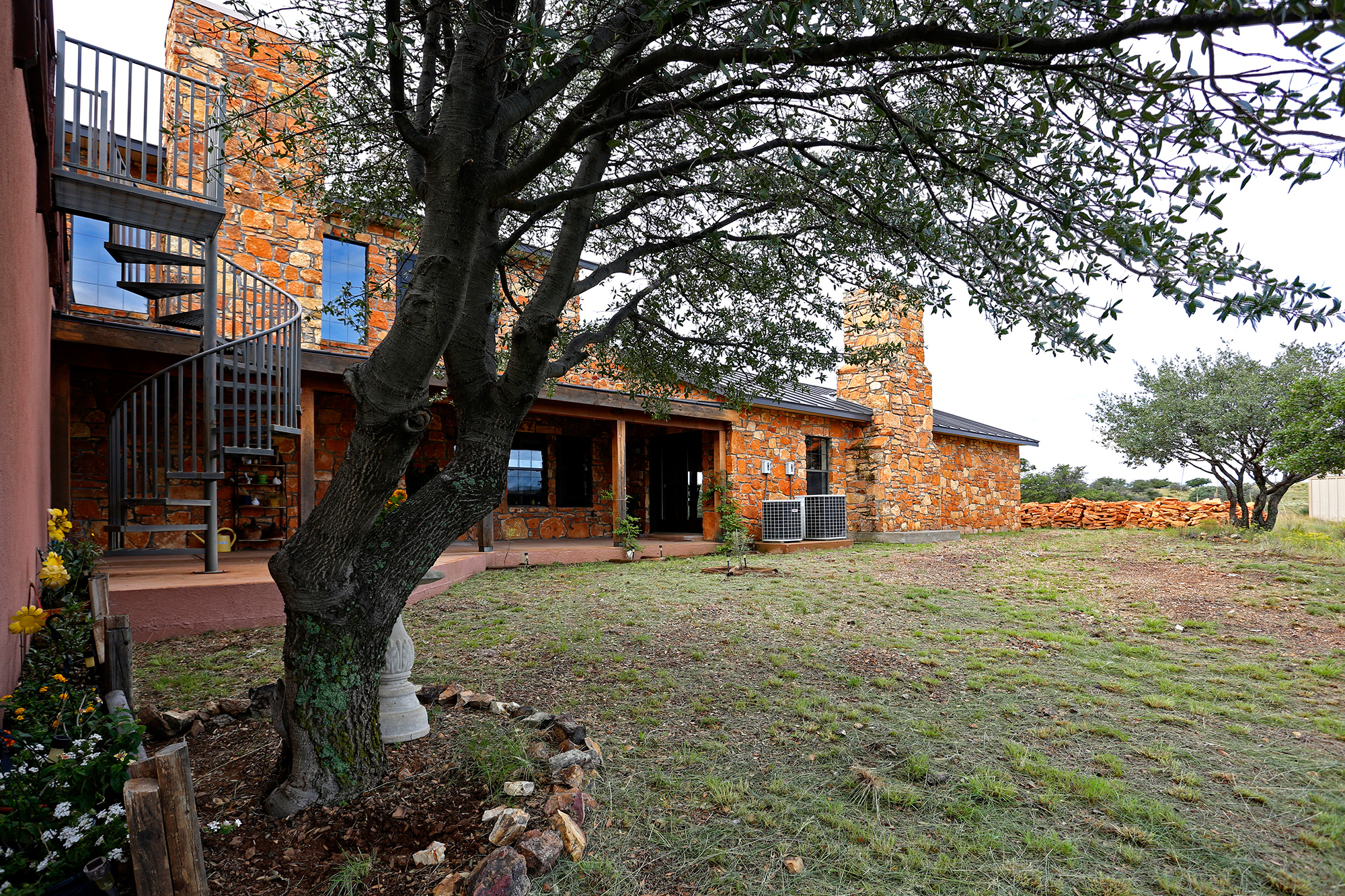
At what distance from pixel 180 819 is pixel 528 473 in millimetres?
10276

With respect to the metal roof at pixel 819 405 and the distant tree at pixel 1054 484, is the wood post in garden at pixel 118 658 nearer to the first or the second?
the metal roof at pixel 819 405

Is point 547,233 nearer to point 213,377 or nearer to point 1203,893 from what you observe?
point 213,377

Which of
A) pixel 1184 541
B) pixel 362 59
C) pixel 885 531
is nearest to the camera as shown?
pixel 362 59

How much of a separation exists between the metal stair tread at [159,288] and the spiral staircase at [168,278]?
11mm

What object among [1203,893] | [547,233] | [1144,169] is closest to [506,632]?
[547,233]

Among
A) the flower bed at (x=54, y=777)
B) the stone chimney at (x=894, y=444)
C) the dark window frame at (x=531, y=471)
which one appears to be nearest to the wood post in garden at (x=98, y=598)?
the flower bed at (x=54, y=777)

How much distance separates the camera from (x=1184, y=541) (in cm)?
1152

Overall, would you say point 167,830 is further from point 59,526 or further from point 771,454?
point 771,454

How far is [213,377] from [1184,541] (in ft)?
49.4

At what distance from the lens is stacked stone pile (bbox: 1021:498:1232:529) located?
17.0m

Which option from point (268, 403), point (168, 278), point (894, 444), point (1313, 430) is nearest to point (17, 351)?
point (268, 403)

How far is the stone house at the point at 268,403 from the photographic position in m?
5.44

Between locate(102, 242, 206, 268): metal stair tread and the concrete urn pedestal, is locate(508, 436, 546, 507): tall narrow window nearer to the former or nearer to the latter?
locate(102, 242, 206, 268): metal stair tread

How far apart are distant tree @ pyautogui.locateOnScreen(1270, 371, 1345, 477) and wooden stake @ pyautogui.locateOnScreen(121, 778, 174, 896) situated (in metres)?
13.1
